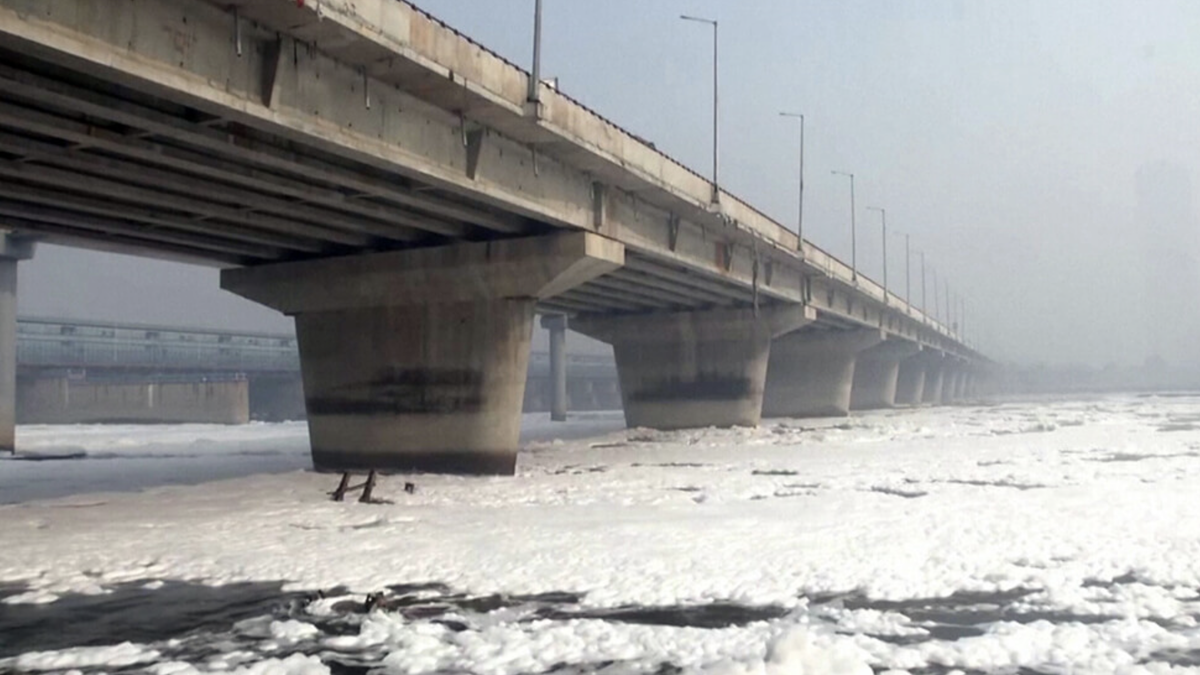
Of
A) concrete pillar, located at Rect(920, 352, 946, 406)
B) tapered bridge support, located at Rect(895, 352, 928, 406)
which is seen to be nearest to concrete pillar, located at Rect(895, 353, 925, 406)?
tapered bridge support, located at Rect(895, 352, 928, 406)

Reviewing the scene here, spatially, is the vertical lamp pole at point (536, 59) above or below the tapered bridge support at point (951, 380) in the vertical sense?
above

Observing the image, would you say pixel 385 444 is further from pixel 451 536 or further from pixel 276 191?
pixel 451 536

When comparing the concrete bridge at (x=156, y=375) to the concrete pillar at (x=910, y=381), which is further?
the concrete pillar at (x=910, y=381)

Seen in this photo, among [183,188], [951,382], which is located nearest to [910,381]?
[951,382]

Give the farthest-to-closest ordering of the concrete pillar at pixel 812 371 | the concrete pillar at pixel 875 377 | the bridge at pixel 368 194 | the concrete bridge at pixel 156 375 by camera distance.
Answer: the concrete pillar at pixel 875 377, the concrete bridge at pixel 156 375, the concrete pillar at pixel 812 371, the bridge at pixel 368 194

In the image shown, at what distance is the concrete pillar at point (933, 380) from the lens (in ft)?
396

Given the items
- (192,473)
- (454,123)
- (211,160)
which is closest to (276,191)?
(211,160)

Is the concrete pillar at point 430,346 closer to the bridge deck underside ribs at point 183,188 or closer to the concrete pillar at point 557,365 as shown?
the bridge deck underside ribs at point 183,188

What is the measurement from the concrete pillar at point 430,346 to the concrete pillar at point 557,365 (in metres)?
52.2

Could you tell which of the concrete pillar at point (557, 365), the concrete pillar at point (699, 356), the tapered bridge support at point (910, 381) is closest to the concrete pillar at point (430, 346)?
the concrete pillar at point (699, 356)

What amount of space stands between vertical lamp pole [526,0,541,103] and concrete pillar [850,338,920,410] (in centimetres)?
6950

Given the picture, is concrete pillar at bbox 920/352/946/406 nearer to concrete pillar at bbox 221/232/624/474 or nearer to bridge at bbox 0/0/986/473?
bridge at bbox 0/0/986/473

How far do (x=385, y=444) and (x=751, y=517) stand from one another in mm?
13479

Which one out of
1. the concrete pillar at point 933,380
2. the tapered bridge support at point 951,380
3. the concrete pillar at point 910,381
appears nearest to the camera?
the concrete pillar at point 910,381
